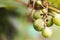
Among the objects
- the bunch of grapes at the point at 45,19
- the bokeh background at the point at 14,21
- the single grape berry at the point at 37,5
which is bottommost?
the bokeh background at the point at 14,21

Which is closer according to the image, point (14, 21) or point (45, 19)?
point (45, 19)

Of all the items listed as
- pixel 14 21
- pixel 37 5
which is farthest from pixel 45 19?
pixel 14 21

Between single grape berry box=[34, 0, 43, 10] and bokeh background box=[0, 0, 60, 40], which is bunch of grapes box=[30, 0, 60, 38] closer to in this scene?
single grape berry box=[34, 0, 43, 10]

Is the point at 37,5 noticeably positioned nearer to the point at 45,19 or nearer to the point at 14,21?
the point at 45,19

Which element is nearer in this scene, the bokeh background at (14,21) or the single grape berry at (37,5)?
the single grape berry at (37,5)

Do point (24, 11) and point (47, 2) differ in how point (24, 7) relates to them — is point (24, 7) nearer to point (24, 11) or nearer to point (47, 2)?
point (24, 11)

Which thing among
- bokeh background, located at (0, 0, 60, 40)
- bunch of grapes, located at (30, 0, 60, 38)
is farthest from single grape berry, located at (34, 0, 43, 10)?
bokeh background, located at (0, 0, 60, 40)

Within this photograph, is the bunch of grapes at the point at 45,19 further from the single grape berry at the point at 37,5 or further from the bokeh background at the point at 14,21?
the bokeh background at the point at 14,21

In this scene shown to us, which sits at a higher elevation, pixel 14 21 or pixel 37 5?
pixel 37 5

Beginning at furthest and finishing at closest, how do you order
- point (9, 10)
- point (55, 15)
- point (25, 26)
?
point (25, 26)
point (9, 10)
point (55, 15)

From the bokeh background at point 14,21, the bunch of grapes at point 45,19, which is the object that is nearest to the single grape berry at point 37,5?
the bunch of grapes at point 45,19

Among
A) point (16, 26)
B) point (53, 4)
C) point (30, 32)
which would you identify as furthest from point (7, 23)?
point (53, 4)
